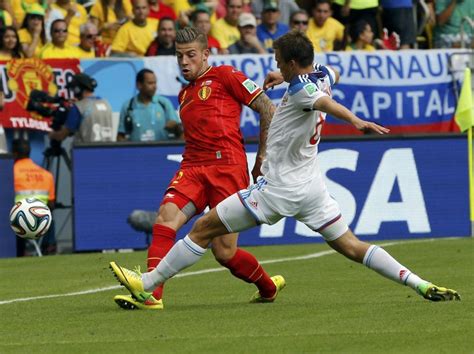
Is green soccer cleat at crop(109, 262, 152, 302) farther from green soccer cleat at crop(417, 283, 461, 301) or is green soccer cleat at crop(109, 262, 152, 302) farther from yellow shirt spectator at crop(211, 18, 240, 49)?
yellow shirt spectator at crop(211, 18, 240, 49)

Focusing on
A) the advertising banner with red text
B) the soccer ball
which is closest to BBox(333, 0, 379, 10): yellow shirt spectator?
the advertising banner with red text

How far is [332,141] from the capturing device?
18188 millimetres

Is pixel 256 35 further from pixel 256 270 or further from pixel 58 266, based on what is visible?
pixel 256 270

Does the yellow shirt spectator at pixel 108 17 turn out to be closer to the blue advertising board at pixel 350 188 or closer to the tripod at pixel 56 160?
the tripod at pixel 56 160

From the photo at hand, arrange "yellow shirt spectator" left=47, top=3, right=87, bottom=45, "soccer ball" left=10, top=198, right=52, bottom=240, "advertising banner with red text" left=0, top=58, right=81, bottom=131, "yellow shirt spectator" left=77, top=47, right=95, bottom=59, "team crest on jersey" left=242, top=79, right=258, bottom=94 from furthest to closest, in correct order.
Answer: "yellow shirt spectator" left=47, top=3, right=87, bottom=45, "yellow shirt spectator" left=77, top=47, right=95, bottom=59, "advertising banner with red text" left=0, top=58, right=81, bottom=131, "soccer ball" left=10, top=198, right=52, bottom=240, "team crest on jersey" left=242, top=79, right=258, bottom=94

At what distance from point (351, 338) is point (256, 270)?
250cm

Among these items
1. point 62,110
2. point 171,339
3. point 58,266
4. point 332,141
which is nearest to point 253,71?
point 332,141

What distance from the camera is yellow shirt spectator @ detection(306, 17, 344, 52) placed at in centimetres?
2039

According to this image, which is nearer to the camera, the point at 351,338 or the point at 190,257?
the point at 351,338

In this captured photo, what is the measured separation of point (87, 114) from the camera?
1808 centimetres

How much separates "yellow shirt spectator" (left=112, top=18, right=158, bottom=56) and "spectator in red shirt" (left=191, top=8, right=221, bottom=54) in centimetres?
67

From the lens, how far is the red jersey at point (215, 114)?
35.4 feet

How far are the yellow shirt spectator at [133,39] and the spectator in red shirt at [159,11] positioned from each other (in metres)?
0.53

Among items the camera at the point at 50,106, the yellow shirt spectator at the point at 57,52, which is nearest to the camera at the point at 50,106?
the camera at the point at 50,106
